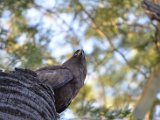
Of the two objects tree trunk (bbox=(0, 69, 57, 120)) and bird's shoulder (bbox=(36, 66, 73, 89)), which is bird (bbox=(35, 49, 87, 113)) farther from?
tree trunk (bbox=(0, 69, 57, 120))

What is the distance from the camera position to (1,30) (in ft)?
19.2

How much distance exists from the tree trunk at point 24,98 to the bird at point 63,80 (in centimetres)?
47

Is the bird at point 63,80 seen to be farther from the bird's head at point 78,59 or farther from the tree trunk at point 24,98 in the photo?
the tree trunk at point 24,98

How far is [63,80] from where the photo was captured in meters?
4.09

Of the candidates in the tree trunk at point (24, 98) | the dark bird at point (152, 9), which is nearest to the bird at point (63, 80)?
the tree trunk at point (24, 98)

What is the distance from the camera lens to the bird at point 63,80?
3.86m

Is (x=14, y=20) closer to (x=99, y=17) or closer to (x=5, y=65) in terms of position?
(x=99, y=17)

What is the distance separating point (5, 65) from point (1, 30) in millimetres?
1377

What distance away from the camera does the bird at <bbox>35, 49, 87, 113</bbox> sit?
12.7 feet

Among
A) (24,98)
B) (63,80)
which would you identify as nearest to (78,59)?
(63,80)

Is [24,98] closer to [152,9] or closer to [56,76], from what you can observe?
[56,76]

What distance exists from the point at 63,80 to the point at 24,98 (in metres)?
1.24

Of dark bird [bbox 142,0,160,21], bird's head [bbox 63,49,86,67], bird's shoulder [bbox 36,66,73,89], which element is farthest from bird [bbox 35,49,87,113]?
dark bird [bbox 142,0,160,21]

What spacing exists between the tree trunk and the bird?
0.47m
